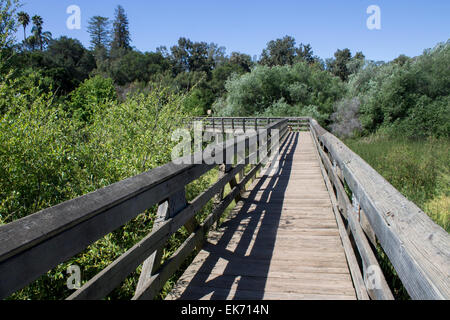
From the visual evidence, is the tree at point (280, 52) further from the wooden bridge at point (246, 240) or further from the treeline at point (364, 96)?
the wooden bridge at point (246, 240)

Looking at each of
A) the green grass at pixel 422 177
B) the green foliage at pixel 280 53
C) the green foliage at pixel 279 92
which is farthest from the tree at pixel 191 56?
the green grass at pixel 422 177

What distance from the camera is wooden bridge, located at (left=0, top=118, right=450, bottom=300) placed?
1146mm

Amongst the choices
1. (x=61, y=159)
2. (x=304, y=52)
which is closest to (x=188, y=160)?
(x=61, y=159)

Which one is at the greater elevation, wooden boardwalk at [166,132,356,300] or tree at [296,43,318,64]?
tree at [296,43,318,64]

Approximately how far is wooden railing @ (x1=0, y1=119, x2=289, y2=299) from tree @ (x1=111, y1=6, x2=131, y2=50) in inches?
4851

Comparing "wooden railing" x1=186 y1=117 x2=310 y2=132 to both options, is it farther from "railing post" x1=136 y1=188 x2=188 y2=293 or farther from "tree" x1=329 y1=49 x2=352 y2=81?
"tree" x1=329 y1=49 x2=352 y2=81

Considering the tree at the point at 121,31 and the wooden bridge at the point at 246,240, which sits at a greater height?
the tree at the point at 121,31

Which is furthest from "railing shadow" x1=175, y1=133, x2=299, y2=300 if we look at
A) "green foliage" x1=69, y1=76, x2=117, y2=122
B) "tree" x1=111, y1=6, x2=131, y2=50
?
"tree" x1=111, y1=6, x2=131, y2=50

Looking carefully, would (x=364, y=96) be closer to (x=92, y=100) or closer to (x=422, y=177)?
(x=422, y=177)

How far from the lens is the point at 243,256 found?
3.35 m

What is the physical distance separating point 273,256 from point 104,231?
2.17 m

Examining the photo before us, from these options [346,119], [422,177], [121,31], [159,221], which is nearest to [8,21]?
[159,221]

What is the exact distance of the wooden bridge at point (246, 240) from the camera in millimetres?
1146

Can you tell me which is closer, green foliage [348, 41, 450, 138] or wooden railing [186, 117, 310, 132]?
wooden railing [186, 117, 310, 132]
